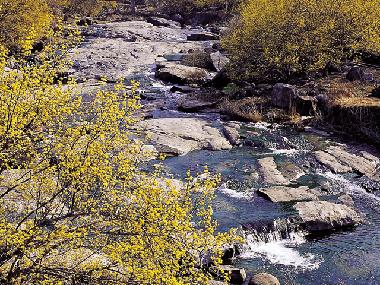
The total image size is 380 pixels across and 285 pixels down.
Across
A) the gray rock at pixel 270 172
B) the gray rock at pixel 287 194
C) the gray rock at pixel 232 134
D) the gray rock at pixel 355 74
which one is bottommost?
the gray rock at pixel 232 134

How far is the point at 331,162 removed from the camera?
2786cm

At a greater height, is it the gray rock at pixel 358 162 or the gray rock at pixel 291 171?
the gray rock at pixel 358 162

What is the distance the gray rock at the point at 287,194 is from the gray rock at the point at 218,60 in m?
26.3

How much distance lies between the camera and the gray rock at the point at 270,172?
2535 cm

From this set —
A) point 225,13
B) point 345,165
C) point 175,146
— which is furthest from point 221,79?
point 225,13

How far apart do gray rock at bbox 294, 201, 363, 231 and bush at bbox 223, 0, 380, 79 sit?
62.7 feet

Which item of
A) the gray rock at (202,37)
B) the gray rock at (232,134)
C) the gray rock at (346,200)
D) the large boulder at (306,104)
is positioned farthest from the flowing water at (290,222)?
the gray rock at (202,37)

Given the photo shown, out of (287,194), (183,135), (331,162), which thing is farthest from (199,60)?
(287,194)

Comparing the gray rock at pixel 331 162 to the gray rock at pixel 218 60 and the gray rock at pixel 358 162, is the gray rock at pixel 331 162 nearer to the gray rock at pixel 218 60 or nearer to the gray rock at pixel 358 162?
the gray rock at pixel 358 162

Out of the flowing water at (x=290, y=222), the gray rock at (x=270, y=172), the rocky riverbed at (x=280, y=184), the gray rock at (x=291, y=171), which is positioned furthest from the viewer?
the gray rock at (x=291, y=171)

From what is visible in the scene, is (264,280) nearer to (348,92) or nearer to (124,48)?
(348,92)

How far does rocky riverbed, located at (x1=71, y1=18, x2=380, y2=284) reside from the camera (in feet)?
61.8

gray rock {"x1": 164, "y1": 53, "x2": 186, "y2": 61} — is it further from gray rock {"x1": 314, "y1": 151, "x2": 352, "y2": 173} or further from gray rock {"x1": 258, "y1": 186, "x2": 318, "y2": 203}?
gray rock {"x1": 258, "y1": 186, "x2": 318, "y2": 203}

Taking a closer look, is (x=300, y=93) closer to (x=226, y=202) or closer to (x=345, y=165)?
(x=345, y=165)
